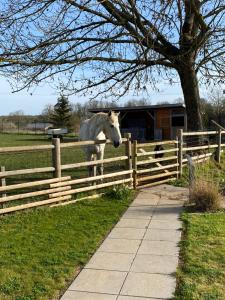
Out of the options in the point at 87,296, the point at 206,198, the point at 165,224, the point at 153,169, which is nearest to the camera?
→ the point at 87,296

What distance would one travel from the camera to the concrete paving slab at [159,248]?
20.1 feet

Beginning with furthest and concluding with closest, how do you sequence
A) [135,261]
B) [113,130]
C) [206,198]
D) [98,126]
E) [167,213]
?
[98,126], [113,130], [206,198], [167,213], [135,261]

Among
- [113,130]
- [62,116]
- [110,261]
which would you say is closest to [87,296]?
[110,261]

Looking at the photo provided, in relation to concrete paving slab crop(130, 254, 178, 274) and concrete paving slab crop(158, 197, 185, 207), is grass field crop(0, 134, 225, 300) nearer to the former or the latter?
concrete paving slab crop(130, 254, 178, 274)

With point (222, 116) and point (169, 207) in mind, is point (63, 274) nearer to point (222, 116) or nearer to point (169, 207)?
point (169, 207)

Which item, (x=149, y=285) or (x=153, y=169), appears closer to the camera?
(x=149, y=285)

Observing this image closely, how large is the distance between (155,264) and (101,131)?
20.3ft

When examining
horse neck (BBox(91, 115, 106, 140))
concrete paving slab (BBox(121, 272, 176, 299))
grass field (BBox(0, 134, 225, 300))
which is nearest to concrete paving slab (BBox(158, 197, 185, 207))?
grass field (BBox(0, 134, 225, 300))

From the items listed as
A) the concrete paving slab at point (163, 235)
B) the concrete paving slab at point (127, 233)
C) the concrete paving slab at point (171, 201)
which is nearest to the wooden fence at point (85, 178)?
the concrete paving slab at point (171, 201)

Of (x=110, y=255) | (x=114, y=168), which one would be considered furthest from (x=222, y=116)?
(x=110, y=255)

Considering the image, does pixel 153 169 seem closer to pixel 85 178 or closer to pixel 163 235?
pixel 85 178

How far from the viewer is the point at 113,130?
10820 mm

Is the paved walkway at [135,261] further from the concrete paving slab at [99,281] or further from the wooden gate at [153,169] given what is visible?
the wooden gate at [153,169]

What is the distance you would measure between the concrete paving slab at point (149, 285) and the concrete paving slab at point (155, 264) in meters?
0.15
